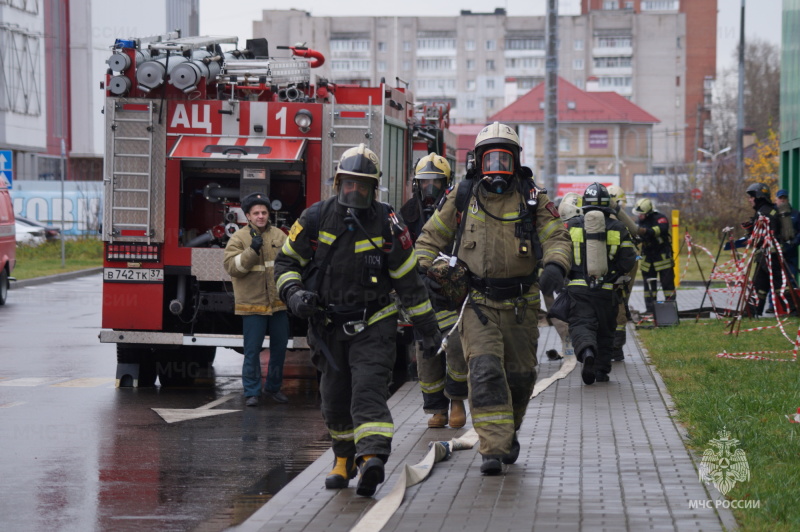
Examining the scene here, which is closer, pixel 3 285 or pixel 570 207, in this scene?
pixel 570 207

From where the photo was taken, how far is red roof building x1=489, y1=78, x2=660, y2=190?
332 feet

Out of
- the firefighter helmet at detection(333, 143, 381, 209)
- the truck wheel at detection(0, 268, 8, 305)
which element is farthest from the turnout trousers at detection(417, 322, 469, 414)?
the truck wheel at detection(0, 268, 8, 305)

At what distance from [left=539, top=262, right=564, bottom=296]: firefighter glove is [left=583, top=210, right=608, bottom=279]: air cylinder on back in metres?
4.34

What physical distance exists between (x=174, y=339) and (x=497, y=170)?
207 inches

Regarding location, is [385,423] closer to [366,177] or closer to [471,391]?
[471,391]

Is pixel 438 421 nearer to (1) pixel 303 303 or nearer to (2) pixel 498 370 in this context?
(2) pixel 498 370

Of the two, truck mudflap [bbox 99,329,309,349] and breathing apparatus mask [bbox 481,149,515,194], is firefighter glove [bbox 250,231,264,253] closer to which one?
truck mudflap [bbox 99,329,309,349]

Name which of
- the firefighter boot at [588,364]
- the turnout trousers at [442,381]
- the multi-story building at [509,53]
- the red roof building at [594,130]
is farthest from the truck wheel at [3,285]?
the multi-story building at [509,53]

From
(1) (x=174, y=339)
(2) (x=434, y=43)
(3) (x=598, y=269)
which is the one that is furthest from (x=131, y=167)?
(2) (x=434, y=43)

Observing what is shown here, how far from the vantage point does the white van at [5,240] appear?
22172 millimetres

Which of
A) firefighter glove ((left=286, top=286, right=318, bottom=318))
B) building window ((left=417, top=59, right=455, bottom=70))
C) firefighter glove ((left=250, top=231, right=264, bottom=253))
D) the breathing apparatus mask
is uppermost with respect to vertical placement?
building window ((left=417, top=59, right=455, bottom=70))

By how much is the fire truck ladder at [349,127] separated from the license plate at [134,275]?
1.93m

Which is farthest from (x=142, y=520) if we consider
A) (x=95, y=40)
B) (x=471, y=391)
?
(x=95, y=40)

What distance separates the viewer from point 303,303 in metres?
6.52
